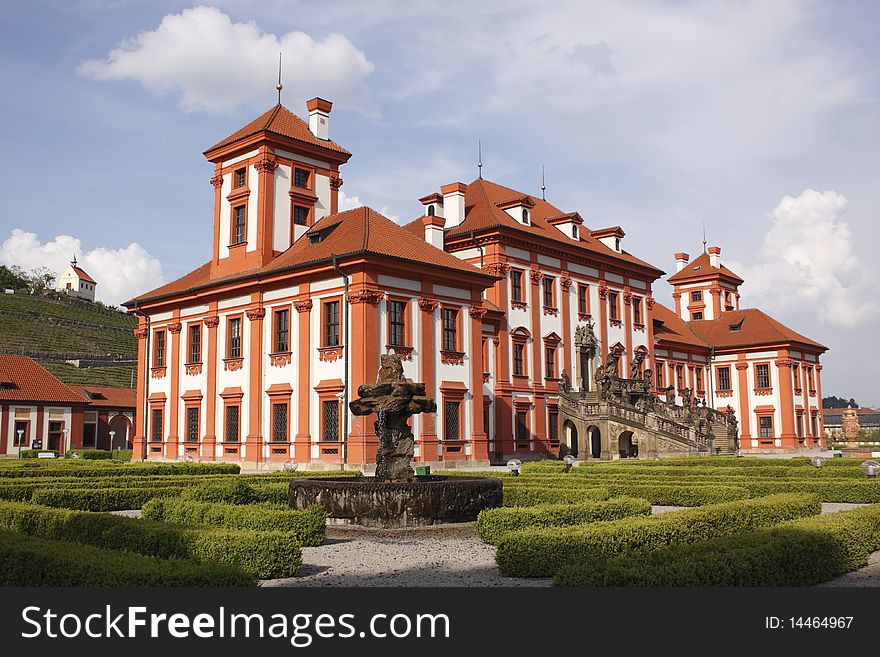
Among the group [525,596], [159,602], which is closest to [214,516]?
[159,602]

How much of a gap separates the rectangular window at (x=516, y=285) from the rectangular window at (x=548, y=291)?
1.90 m

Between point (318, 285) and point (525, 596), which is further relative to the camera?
point (318, 285)

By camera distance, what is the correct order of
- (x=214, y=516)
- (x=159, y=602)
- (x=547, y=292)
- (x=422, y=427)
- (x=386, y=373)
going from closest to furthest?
1. (x=159, y=602)
2. (x=214, y=516)
3. (x=386, y=373)
4. (x=422, y=427)
5. (x=547, y=292)

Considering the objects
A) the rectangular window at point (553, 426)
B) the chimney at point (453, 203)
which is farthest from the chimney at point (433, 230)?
the rectangular window at point (553, 426)

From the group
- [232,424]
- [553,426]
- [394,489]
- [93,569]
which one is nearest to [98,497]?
[394,489]

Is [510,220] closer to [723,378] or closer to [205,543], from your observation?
[723,378]

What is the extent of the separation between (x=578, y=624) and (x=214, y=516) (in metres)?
7.79

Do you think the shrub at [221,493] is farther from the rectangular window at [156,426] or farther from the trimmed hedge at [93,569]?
the rectangular window at [156,426]

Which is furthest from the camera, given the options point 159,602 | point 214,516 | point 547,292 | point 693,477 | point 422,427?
point 547,292

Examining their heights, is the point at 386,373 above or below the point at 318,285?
below

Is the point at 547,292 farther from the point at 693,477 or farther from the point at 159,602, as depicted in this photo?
the point at 159,602

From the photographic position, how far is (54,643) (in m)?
5.40

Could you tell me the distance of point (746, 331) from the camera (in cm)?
5953

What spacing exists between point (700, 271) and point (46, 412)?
2027 inches
